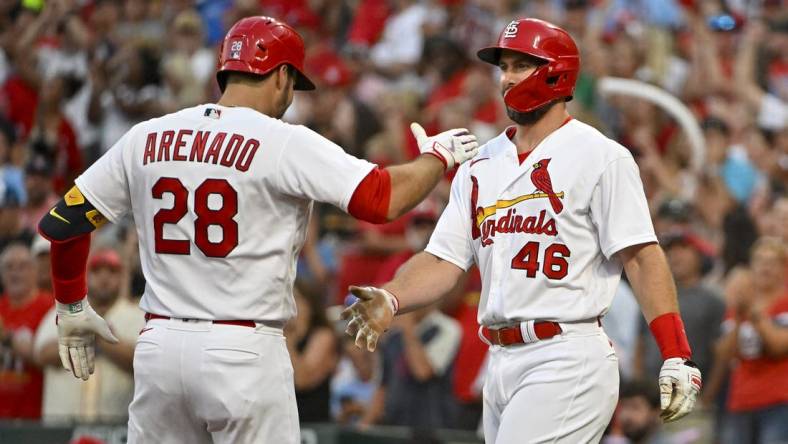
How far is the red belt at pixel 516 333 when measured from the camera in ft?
19.1

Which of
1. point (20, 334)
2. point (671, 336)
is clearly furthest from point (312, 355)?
point (671, 336)

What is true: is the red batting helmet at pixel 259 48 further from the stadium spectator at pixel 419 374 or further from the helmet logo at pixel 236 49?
the stadium spectator at pixel 419 374

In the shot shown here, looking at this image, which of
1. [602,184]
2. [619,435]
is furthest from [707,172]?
[602,184]

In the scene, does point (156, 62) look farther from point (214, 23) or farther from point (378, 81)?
point (378, 81)

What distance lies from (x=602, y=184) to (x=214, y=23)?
10831 mm

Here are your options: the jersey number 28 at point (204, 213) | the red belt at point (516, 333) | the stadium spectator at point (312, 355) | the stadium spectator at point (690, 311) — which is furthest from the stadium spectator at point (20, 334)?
the red belt at point (516, 333)

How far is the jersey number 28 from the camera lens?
5664mm

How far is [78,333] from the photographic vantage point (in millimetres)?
6227

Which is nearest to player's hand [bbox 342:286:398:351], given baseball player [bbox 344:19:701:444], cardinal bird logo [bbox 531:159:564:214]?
baseball player [bbox 344:19:701:444]

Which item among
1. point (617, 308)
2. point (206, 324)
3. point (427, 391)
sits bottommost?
point (427, 391)

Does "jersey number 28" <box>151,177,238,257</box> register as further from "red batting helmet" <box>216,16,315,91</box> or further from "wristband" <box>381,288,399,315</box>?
"wristband" <box>381,288,399,315</box>

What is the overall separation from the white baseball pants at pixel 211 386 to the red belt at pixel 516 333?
88 cm

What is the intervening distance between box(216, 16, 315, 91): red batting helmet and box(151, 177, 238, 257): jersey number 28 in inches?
21.3

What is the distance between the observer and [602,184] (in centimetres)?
587
